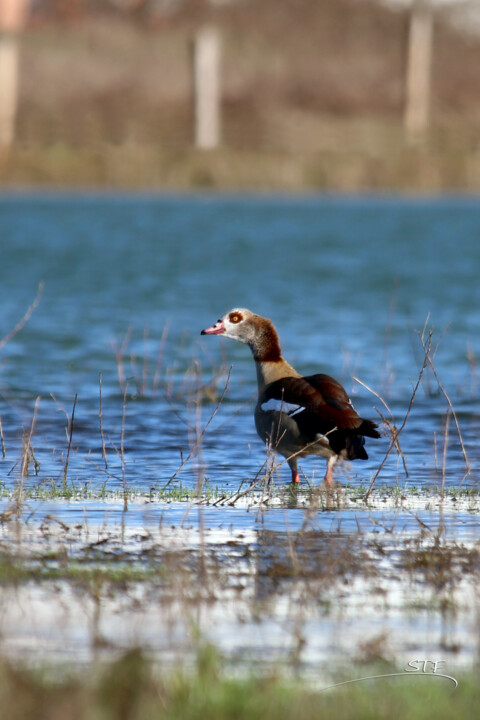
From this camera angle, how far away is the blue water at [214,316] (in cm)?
992

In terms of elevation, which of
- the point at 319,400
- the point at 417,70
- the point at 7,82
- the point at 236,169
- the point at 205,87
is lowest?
the point at 319,400

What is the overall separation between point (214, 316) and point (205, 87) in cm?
2505

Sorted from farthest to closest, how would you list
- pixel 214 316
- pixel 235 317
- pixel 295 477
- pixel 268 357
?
1. pixel 214 316
2. pixel 235 317
3. pixel 268 357
4. pixel 295 477

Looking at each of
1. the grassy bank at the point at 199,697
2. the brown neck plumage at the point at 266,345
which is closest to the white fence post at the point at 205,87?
the brown neck plumage at the point at 266,345

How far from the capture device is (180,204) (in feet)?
145

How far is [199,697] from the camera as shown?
161 inches

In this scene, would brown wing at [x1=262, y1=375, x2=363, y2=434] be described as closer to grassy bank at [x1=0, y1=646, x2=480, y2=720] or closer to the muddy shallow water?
the muddy shallow water

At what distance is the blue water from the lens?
9.92 meters

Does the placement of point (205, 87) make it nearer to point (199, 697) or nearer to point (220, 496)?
point (220, 496)

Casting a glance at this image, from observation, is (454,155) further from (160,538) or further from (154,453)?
(160,538)

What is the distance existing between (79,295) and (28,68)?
33398 millimetres

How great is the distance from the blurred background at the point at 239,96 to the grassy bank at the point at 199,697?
37858mm

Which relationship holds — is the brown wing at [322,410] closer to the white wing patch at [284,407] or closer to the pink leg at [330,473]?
the white wing patch at [284,407]

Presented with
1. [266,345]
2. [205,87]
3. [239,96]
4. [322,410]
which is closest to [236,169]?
[205,87]
